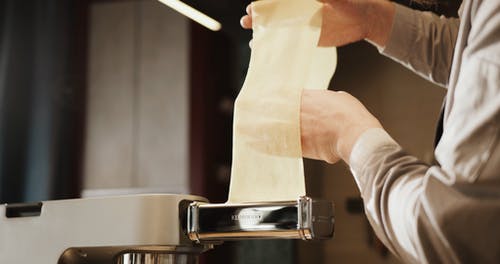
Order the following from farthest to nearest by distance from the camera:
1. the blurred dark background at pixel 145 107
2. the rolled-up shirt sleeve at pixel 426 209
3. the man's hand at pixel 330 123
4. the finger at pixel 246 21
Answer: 1. the blurred dark background at pixel 145 107
2. the finger at pixel 246 21
3. the man's hand at pixel 330 123
4. the rolled-up shirt sleeve at pixel 426 209

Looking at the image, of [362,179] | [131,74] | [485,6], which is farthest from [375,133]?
[131,74]

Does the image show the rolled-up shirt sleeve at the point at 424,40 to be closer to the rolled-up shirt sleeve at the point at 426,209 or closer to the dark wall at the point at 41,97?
the rolled-up shirt sleeve at the point at 426,209

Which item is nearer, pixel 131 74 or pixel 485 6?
pixel 485 6

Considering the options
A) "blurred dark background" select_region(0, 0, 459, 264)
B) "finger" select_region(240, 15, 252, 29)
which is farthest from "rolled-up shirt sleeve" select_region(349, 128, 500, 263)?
"blurred dark background" select_region(0, 0, 459, 264)

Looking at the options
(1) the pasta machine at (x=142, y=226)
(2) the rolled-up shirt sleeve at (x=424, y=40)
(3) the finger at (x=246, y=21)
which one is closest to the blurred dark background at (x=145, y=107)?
(2) the rolled-up shirt sleeve at (x=424, y=40)

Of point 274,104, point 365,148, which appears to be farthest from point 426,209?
point 274,104

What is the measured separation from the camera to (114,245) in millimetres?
762

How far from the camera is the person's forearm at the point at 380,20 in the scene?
965mm

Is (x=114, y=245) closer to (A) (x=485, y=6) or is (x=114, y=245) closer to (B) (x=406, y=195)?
(B) (x=406, y=195)

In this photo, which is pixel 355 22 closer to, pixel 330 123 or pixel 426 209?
pixel 330 123

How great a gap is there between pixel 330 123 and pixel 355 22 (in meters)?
0.30

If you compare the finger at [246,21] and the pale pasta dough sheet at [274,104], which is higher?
the finger at [246,21]

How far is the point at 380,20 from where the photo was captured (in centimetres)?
97

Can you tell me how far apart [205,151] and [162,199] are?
1.60 m
